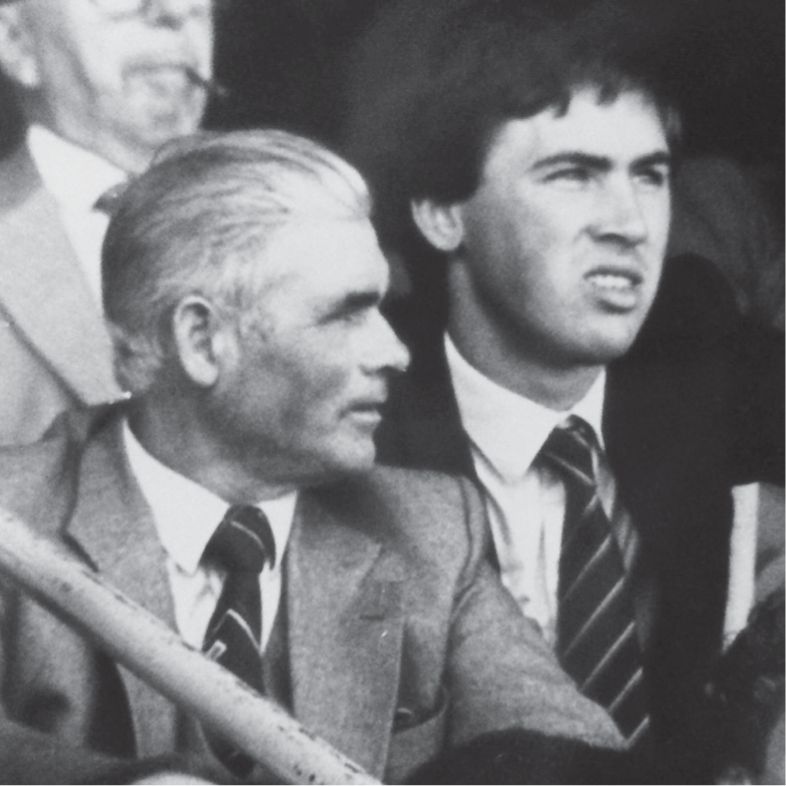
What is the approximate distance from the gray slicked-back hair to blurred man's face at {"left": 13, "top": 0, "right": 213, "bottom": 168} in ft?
0.26

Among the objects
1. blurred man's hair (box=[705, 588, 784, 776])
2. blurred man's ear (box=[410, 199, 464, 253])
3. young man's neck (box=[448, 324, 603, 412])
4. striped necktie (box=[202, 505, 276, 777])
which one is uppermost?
blurred man's ear (box=[410, 199, 464, 253])

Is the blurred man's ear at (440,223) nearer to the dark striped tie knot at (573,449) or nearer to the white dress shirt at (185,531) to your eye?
the dark striped tie knot at (573,449)

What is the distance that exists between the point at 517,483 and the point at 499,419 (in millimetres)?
107

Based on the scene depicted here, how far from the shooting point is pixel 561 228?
289 centimetres

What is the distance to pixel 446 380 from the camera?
9.32ft

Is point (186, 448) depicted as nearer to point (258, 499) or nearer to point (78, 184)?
point (258, 499)

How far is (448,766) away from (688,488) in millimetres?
638

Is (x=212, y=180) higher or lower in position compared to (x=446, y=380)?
higher

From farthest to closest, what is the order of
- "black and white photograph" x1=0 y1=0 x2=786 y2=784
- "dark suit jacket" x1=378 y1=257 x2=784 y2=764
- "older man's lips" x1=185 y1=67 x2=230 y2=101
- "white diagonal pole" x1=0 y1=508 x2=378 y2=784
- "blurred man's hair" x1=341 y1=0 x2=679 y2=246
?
1. "dark suit jacket" x1=378 y1=257 x2=784 y2=764
2. "blurred man's hair" x1=341 y1=0 x2=679 y2=246
3. "older man's lips" x1=185 y1=67 x2=230 y2=101
4. "black and white photograph" x1=0 y1=0 x2=786 y2=784
5. "white diagonal pole" x1=0 y1=508 x2=378 y2=784

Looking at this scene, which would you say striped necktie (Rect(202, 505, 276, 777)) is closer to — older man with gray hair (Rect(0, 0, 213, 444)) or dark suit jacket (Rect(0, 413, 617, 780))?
dark suit jacket (Rect(0, 413, 617, 780))

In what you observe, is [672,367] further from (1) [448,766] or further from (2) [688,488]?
(1) [448,766]

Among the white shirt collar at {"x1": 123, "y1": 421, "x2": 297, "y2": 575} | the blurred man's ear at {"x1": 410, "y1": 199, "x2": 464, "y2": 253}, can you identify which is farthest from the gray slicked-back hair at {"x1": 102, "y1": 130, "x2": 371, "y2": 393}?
the blurred man's ear at {"x1": 410, "y1": 199, "x2": 464, "y2": 253}

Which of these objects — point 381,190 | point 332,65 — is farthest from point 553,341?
point 332,65

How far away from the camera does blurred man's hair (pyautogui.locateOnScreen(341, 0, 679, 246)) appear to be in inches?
111
